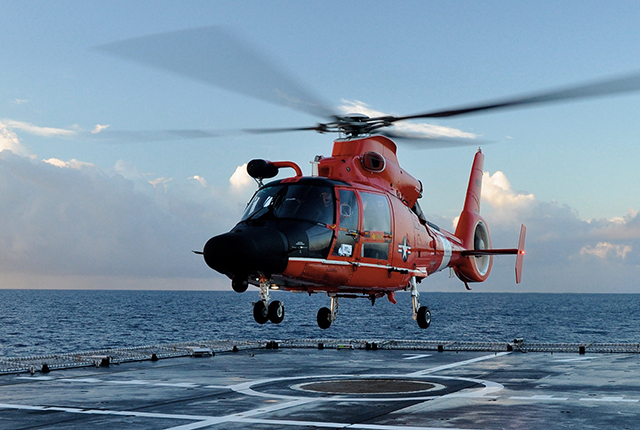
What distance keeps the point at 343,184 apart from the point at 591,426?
9043 millimetres

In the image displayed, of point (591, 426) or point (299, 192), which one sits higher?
point (299, 192)

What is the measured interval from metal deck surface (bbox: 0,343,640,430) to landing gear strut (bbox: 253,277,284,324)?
9.14 ft

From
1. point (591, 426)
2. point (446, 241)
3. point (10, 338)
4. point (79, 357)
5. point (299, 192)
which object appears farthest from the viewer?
point (10, 338)

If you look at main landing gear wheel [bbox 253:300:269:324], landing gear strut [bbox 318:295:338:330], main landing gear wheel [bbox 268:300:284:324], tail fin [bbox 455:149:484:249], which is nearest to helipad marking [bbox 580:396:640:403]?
tail fin [bbox 455:149:484:249]

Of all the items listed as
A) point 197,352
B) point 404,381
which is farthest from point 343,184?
point 197,352

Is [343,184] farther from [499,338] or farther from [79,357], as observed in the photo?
[499,338]

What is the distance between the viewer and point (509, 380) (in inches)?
1049

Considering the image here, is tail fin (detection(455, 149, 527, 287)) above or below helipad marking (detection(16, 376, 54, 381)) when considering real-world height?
above

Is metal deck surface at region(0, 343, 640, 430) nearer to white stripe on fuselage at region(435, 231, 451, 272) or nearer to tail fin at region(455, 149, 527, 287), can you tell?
tail fin at region(455, 149, 527, 287)

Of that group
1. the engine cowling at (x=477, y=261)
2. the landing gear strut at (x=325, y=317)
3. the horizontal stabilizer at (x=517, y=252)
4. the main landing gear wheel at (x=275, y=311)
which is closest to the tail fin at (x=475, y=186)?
the engine cowling at (x=477, y=261)

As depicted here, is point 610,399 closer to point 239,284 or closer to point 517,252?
point 517,252

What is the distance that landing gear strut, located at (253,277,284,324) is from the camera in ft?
57.6

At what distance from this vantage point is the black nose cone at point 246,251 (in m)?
16.0

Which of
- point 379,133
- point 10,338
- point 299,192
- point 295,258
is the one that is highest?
point 379,133
